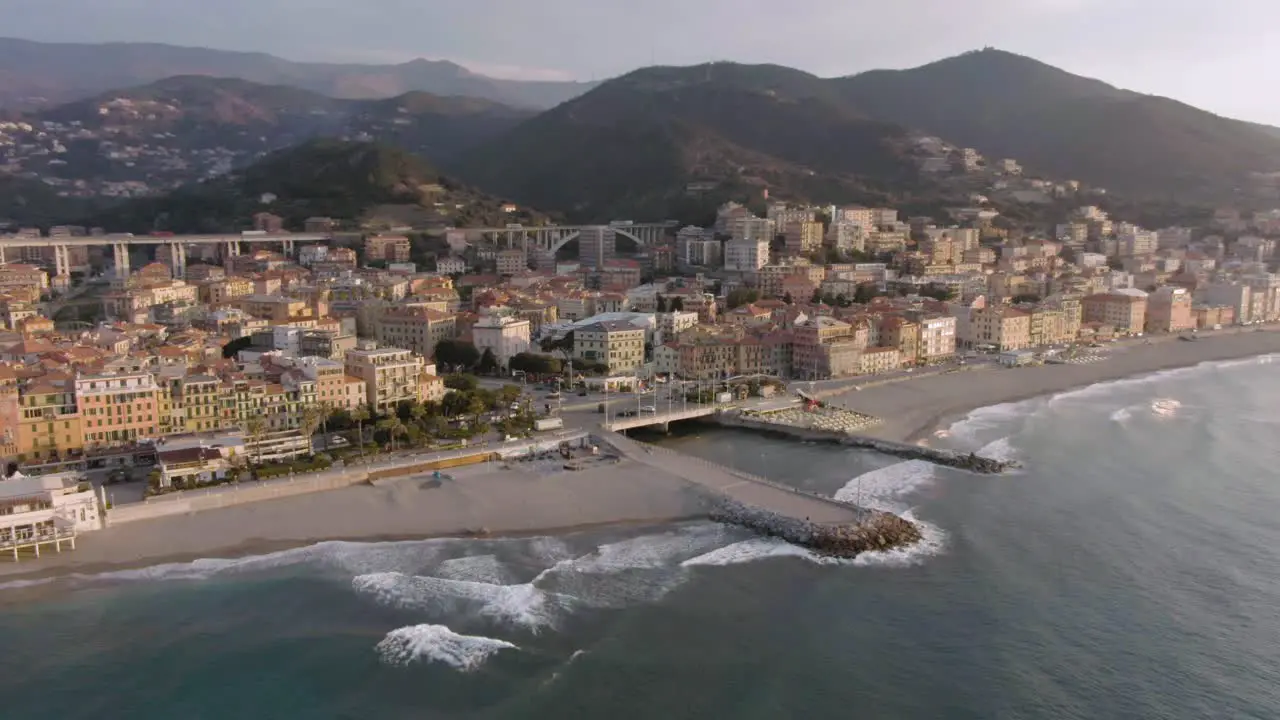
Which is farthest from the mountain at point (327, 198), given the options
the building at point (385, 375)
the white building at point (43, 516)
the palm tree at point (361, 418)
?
the white building at point (43, 516)

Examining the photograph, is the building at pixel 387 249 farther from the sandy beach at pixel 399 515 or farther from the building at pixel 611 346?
the sandy beach at pixel 399 515

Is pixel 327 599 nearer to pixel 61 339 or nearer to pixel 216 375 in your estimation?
pixel 216 375

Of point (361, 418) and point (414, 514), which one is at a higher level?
point (361, 418)

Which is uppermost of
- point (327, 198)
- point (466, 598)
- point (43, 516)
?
point (327, 198)

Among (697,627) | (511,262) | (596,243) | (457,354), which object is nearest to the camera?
(697,627)

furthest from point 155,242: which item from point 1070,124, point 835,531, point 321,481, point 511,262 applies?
point 1070,124

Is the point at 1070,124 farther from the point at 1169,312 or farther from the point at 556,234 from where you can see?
the point at 1169,312

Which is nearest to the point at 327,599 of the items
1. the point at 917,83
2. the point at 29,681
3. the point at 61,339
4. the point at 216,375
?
the point at 29,681
